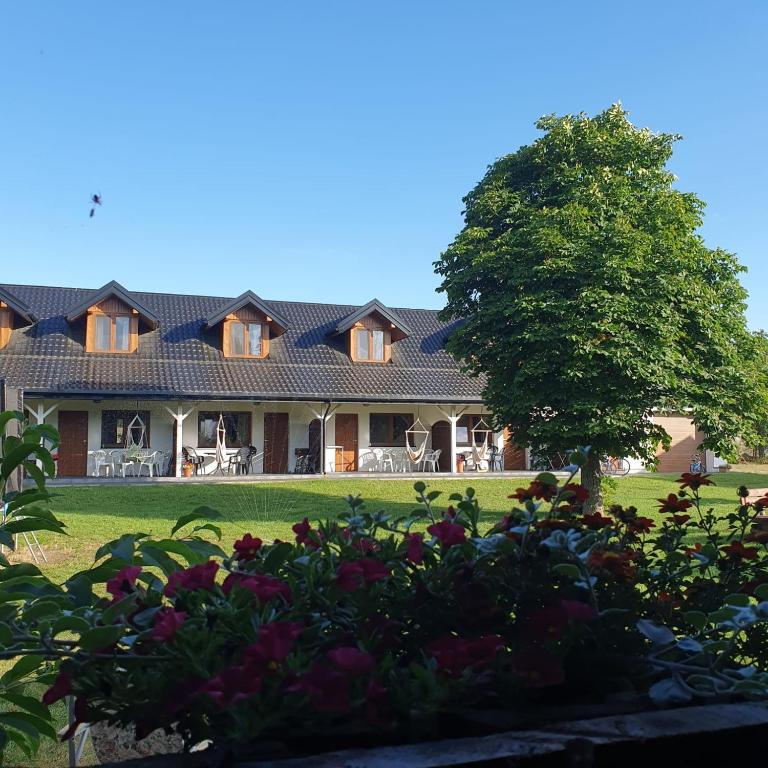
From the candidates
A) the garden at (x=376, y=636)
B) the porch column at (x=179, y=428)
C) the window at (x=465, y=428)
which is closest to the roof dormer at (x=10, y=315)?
the porch column at (x=179, y=428)

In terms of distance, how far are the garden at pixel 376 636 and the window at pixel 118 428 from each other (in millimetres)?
20734

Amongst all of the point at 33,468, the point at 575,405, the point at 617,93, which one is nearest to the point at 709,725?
the point at 33,468

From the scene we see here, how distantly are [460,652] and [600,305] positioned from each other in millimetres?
12046

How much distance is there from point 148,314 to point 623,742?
2228cm

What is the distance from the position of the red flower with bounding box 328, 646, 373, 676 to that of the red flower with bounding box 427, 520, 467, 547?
443 mm

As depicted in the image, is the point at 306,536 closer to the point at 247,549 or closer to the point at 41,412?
the point at 247,549

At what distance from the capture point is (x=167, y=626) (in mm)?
1037

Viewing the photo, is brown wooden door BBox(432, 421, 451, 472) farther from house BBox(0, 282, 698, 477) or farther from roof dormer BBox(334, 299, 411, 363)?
roof dormer BBox(334, 299, 411, 363)

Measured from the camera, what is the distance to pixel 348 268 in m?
15.7

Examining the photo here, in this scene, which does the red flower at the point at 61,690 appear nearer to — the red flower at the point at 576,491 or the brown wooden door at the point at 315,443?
the red flower at the point at 576,491

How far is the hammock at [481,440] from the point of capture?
23.5m

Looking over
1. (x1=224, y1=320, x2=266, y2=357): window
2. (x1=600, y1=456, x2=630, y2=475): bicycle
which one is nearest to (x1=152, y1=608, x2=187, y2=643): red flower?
(x1=224, y1=320, x2=266, y2=357): window

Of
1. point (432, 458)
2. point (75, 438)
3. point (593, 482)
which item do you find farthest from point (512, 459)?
point (75, 438)

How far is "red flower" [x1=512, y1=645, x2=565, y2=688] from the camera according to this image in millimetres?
1065
